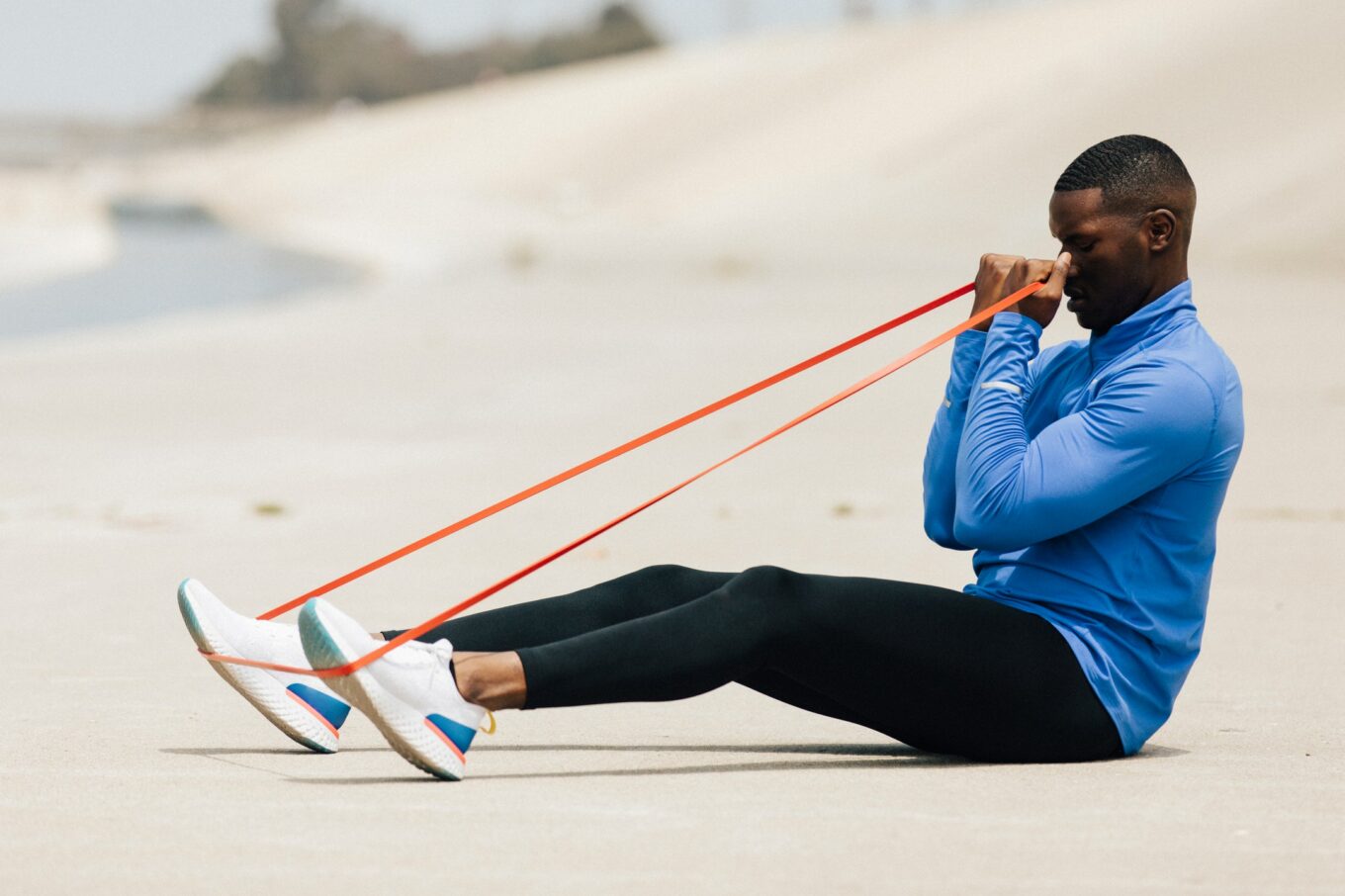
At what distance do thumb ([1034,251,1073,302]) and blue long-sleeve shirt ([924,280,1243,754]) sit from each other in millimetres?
78

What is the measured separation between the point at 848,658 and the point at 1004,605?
0.34m

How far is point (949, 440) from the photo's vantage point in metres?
4.35

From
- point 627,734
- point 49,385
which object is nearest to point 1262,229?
point 49,385

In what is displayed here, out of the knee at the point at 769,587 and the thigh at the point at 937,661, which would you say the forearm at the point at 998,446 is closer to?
the thigh at the point at 937,661

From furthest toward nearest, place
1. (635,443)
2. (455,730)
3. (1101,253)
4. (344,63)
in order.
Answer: (344,63) < (635,443) < (1101,253) < (455,730)

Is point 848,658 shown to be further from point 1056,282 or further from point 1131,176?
point 1131,176

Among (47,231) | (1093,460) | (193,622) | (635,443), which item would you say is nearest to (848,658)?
(1093,460)

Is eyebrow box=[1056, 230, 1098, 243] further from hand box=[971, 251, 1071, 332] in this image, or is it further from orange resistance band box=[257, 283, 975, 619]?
orange resistance band box=[257, 283, 975, 619]

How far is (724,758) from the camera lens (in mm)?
4449

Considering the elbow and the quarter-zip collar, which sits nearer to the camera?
the elbow

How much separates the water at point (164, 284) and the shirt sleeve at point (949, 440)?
2049 cm

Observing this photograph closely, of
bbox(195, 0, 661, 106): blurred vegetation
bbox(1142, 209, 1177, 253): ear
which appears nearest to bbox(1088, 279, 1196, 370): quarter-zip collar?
bbox(1142, 209, 1177, 253): ear

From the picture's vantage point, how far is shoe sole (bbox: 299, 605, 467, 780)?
387 centimetres

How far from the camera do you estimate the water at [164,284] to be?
1064 inches
